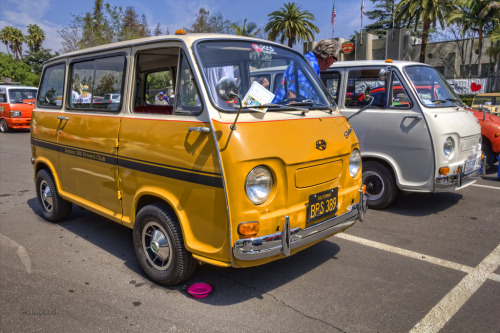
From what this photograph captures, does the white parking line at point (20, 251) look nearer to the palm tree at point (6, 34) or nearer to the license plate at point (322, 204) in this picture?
the license plate at point (322, 204)

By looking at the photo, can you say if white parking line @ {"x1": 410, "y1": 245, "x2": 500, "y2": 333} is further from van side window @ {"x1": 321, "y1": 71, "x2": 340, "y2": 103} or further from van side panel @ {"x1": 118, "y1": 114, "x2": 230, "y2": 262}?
van side window @ {"x1": 321, "y1": 71, "x2": 340, "y2": 103}

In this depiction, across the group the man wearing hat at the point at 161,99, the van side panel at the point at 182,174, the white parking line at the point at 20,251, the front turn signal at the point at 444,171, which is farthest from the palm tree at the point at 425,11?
→ the white parking line at the point at 20,251

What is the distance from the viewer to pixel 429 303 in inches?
125

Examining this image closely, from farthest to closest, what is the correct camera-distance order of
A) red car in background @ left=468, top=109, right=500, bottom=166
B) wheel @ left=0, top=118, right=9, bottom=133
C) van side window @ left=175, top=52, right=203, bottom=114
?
wheel @ left=0, top=118, right=9, bottom=133 → red car in background @ left=468, top=109, right=500, bottom=166 → van side window @ left=175, top=52, right=203, bottom=114

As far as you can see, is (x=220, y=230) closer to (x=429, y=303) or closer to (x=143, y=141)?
(x=143, y=141)

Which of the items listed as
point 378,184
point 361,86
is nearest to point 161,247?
point 378,184

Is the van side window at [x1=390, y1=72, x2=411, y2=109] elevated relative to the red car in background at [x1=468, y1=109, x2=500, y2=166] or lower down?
elevated

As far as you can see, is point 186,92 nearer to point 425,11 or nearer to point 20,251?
point 20,251

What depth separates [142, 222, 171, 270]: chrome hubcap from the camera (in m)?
3.40

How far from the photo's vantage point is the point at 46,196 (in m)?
5.29

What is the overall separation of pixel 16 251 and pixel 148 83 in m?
2.49

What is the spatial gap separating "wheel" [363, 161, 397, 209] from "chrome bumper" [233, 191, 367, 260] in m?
2.41

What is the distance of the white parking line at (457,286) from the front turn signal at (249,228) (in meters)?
1.35

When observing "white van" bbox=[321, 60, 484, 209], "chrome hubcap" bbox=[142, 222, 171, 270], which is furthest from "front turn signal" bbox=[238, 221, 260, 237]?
"white van" bbox=[321, 60, 484, 209]
